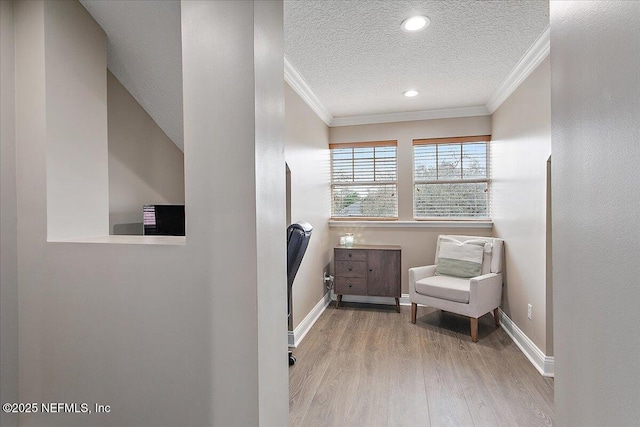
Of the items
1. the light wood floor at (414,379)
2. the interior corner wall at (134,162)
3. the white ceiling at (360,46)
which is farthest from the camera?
the interior corner wall at (134,162)

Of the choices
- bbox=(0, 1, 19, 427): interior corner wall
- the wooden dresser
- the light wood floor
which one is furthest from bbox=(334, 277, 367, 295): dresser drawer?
bbox=(0, 1, 19, 427): interior corner wall

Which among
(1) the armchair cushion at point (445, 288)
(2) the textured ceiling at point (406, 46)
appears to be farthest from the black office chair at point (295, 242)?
(1) the armchair cushion at point (445, 288)

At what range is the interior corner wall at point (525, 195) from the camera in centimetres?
246

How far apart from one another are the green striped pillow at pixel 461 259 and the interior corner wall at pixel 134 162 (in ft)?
9.40

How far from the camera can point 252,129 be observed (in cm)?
115

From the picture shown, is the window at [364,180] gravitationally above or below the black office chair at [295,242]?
above

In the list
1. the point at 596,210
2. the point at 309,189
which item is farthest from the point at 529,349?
the point at 309,189

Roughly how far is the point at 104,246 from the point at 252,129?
0.78 m

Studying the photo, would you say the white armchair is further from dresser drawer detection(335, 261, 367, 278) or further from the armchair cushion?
dresser drawer detection(335, 261, 367, 278)

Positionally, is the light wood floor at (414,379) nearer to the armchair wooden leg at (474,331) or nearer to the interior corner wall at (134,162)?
the armchair wooden leg at (474,331)

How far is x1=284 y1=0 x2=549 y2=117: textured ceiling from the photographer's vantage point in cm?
196

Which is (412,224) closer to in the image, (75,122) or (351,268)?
(351,268)

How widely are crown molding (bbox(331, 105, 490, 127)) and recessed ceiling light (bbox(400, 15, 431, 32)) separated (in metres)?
2.03

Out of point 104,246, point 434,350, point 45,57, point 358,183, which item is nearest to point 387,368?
point 434,350
